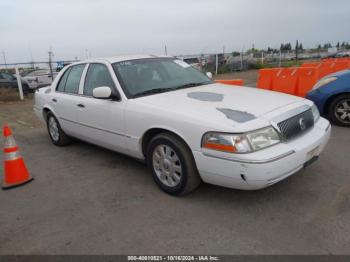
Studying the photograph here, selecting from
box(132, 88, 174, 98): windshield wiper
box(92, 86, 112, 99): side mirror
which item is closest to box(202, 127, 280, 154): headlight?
box(132, 88, 174, 98): windshield wiper

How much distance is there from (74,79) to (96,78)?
2.43 feet

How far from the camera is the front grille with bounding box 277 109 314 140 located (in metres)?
3.20

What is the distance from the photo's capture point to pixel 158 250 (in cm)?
272

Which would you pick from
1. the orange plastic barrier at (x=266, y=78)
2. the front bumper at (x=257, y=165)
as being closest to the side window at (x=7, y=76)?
the orange plastic barrier at (x=266, y=78)

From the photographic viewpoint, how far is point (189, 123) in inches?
127

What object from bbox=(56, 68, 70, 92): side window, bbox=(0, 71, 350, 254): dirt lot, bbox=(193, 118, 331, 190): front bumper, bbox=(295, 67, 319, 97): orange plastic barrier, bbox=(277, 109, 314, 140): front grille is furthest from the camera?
bbox=(295, 67, 319, 97): orange plastic barrier

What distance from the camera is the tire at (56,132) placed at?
5.73 meters

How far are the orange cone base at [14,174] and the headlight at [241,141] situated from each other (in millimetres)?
2697

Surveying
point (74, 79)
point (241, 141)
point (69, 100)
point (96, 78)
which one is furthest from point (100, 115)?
point (241, 141)

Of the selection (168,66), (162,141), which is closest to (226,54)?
(168,66)

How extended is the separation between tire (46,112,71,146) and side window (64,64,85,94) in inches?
30.0

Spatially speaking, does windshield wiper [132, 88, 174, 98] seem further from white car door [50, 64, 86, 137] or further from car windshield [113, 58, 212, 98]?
white car door [50, 64, 86, 137]

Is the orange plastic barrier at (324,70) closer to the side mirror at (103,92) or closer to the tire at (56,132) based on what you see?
the tire at (56,132)

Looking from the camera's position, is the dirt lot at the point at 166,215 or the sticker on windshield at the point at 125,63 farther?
the sticker on windshield at the point at 125,63
